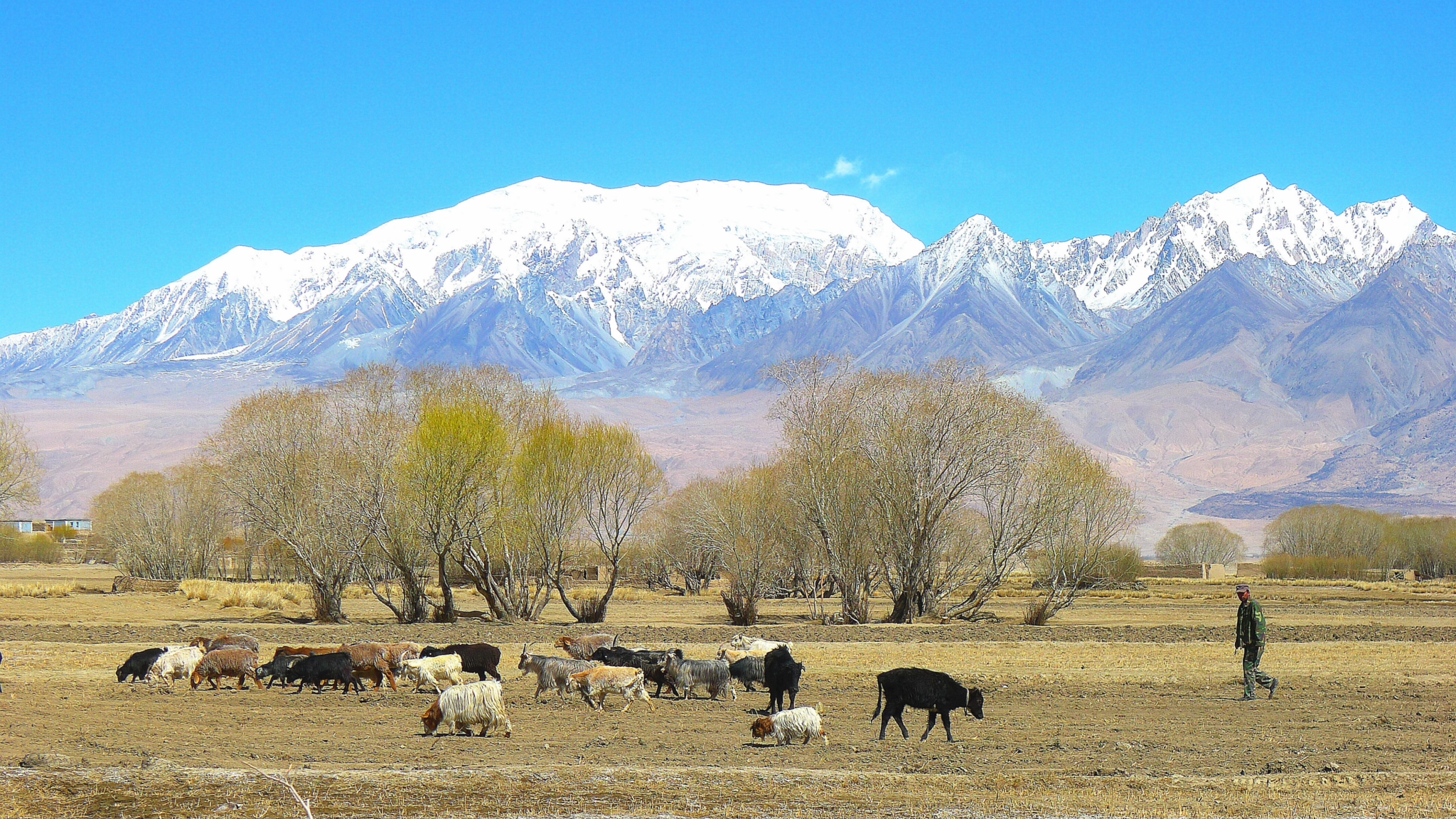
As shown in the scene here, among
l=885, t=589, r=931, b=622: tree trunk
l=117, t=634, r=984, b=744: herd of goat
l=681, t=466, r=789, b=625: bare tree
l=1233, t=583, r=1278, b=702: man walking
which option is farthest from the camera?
l=681, t=466, r=789, b=625: bare tree

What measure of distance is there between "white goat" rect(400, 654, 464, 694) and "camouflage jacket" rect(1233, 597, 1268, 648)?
44.4 ft

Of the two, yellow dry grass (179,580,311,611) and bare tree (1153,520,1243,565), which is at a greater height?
bare tree (1153,520,1243,565)

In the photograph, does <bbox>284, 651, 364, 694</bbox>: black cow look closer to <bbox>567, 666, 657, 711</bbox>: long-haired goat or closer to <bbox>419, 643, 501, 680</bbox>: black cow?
<bbox>419, 643, 501, 680</bbox>: black cow

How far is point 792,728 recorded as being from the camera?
16766 millimetres

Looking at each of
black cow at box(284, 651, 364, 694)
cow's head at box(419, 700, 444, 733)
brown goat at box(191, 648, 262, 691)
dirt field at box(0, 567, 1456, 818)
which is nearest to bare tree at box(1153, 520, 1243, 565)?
dirt field at box(0, 567, 1456, 818)

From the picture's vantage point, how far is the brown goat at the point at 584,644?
2523 cm

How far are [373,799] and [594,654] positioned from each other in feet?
38.3

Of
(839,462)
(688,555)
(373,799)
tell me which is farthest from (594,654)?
(688,555)

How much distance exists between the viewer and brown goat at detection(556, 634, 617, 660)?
2523cm

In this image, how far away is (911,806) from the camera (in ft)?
40.7

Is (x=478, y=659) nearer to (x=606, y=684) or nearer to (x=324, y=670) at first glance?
(x=324, y=670)

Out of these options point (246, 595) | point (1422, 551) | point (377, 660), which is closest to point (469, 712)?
point (377, 660)

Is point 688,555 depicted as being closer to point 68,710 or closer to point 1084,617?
point 1084,617

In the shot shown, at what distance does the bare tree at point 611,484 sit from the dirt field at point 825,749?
14.0 metres
